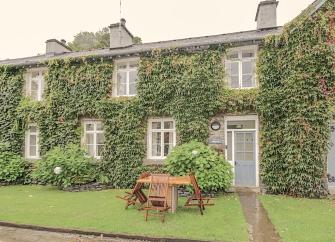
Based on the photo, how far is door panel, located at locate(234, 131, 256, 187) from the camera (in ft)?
41.1

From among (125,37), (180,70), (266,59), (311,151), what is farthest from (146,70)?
(311,151)

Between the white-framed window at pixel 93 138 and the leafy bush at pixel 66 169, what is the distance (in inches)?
35.8

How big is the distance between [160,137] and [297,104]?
6.07 m

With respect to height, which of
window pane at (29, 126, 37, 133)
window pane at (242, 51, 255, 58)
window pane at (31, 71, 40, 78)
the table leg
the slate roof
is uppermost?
the slate roof

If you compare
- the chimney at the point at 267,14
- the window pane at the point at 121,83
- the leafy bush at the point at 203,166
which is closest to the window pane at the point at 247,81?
the chimney at the point at 267,14

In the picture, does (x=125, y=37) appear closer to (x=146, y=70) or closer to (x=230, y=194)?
(x=146, y=70)

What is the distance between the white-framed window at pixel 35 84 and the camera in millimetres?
16281

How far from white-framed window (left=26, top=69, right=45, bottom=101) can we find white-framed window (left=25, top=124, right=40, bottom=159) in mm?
1663

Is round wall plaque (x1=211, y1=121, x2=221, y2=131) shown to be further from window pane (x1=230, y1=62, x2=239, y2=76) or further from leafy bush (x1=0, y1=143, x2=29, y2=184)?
leafy bush (x1=0, y1=143, x2=29, y2=184)

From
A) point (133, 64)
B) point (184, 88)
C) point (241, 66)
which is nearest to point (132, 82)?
point (133, 64)

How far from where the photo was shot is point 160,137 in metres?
13.9

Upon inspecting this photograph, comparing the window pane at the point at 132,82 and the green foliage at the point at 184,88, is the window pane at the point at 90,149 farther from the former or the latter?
the green foliage at the point at 184,88

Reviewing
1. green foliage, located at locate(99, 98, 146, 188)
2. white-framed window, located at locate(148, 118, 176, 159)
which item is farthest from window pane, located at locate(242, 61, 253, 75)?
green foliage, located at locate(99, 98, 146, 188)

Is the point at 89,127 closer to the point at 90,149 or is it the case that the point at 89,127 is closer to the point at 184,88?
the point at 90,149
